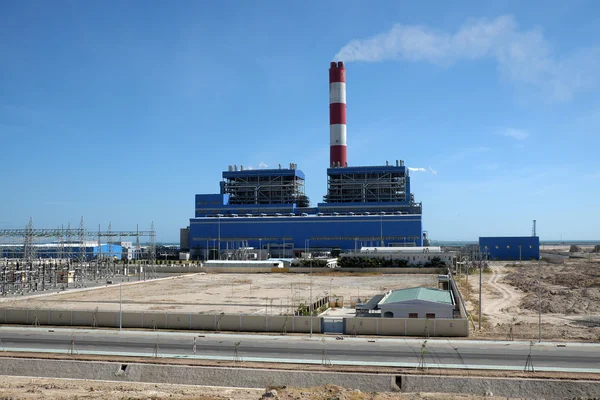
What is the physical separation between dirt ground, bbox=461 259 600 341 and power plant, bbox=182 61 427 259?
3608 centimetres

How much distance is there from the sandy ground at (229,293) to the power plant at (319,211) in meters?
26.7

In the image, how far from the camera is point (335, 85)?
372 feet

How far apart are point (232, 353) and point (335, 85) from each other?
299 feet

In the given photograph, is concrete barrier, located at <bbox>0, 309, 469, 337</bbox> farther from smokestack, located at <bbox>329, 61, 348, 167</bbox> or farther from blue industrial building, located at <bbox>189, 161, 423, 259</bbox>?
smokestack, located at <bbox>329, 61, 348, 167</bbox>

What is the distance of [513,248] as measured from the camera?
120m

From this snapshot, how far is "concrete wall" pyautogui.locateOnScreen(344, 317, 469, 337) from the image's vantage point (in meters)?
32.4

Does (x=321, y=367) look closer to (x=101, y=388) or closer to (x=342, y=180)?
(x=101, y=388)

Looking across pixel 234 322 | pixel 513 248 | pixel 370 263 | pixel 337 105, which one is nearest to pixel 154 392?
pixel 234 322

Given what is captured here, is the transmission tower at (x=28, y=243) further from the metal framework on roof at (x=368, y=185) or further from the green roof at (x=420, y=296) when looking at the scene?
the metal framework on roof at (x=368, y=185)

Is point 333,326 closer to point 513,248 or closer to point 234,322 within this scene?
point 234,322

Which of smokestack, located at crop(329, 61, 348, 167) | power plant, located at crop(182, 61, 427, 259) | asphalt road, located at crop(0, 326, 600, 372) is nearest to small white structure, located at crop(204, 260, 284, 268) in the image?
power plant, located at crop(182, 61, 427, 259)

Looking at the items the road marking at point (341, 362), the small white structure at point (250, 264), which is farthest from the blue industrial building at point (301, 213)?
the road marking at point (341, 362)

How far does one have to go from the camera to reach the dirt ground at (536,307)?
33.5 metres

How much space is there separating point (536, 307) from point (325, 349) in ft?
83.9
